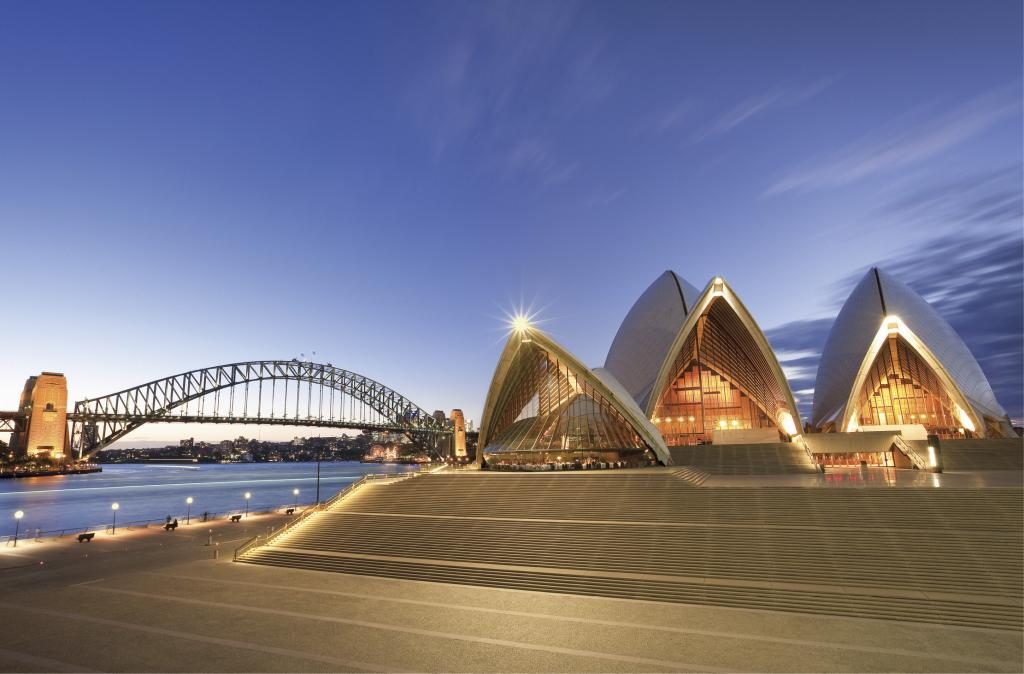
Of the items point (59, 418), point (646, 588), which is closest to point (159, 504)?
point (59, 418)

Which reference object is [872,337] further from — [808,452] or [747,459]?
[747,459]

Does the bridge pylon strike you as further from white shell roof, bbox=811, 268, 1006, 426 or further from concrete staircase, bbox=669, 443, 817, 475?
white shell roof, bbox=811, 268, 1006, 426

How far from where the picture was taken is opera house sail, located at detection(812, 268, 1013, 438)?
35.2 meters

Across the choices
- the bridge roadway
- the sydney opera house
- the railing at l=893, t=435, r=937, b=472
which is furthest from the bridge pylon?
the railing at l=893, t=435, r=937, b=472

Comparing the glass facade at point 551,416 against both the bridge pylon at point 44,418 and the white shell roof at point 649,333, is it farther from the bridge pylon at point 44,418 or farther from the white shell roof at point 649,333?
the bridge pylon at point 44,418

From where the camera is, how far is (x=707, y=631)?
33.1ft

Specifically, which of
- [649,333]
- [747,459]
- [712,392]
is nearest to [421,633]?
[747,459]

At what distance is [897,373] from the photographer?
1528 inches

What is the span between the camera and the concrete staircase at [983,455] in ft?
85.0

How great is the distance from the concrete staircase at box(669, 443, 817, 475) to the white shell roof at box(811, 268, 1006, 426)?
9.76m

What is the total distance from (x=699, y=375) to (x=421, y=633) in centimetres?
3409

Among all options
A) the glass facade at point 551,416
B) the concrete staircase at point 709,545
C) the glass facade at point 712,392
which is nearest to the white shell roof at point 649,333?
the glass facade at point 712,392

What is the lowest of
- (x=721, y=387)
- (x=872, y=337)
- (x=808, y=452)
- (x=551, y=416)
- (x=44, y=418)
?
(x=808, y=452)

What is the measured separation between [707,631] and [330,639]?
22.2 feet
